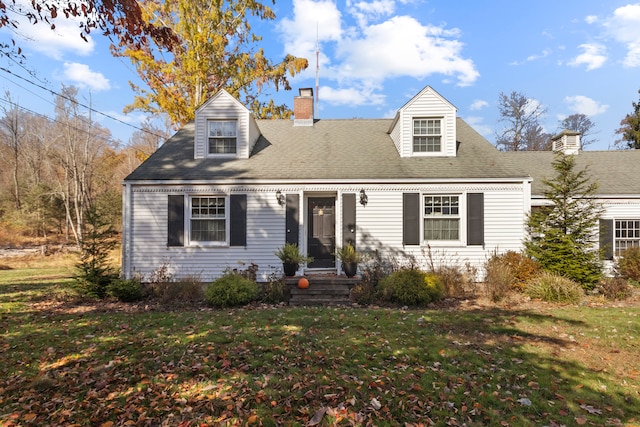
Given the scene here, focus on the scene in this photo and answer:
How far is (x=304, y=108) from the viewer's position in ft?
45.7

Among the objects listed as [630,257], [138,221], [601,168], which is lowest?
[630,257]

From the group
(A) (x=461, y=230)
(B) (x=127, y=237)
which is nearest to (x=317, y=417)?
(A) (x=461, y=230)

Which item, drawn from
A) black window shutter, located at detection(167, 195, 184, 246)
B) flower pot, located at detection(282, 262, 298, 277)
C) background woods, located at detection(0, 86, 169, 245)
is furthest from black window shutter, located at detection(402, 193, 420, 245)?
background woods, located at detection(0, 86, 169, 245)

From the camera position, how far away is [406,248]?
1062 centimetres

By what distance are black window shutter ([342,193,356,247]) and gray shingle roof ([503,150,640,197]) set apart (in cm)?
612

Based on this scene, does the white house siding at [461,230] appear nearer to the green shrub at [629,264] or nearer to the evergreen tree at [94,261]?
the green shrub at [629,264]

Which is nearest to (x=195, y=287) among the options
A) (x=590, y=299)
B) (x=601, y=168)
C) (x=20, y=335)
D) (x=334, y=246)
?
(x=20, y=335)

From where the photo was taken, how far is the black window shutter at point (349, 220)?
10.7 metres

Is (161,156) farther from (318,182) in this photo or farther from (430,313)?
(430,313)

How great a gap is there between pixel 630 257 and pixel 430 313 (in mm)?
8588

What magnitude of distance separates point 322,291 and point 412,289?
253 cm

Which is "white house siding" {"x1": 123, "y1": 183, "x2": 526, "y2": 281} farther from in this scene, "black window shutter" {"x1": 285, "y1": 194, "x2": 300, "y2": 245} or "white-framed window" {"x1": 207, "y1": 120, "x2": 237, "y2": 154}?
"white-framed window" {"x1": 207, "y1": 120, "x2": 237, "y2": 154}

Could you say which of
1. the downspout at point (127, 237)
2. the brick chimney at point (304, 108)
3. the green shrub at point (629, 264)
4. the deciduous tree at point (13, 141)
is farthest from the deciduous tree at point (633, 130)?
the deciduous tree at point (13, 141)

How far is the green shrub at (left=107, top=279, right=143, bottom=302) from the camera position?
891 cm
